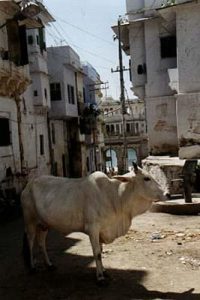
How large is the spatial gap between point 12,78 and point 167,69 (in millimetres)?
8050

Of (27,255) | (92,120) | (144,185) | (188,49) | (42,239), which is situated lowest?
(27,255)

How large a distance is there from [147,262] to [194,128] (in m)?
12.2

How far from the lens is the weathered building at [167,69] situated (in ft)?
63.5

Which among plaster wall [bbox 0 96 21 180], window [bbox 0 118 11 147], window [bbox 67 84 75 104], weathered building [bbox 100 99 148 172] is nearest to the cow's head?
plaster wall [bbox 0 96 21 180]

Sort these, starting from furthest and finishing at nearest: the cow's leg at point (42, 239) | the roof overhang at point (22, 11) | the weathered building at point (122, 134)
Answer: the weathered building at point (122, 134), the roof overhang at point (22, 11), the cow's leg at point (42, 239)

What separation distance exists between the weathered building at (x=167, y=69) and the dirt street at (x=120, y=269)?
9011 mm

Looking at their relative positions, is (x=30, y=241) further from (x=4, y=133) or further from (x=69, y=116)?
(x=69, y=116)

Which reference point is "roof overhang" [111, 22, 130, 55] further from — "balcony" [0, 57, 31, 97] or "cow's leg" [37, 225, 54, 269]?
"cow's leg" [37, 225, 54, 269]

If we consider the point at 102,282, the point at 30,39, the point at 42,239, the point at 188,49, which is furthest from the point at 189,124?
the point at 102,282

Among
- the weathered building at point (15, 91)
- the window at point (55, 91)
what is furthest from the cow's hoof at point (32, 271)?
the window at point (55, 91)

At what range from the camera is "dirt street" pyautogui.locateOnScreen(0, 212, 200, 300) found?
21.9 feet

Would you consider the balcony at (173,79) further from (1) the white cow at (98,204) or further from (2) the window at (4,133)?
(1) the white cow at (98,204)

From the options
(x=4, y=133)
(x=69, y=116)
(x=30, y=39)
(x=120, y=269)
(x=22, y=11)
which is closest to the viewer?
(x=120, y=269)

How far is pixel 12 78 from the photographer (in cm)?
2005
